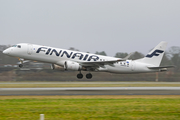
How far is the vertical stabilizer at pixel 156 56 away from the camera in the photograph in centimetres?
4338

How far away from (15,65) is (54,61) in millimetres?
38411

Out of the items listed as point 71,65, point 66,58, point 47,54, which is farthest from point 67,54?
point 47,54

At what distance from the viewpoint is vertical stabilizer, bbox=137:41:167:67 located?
142 ft

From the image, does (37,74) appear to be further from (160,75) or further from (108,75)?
(160,75)

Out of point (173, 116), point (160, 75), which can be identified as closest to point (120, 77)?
point (160, 75)

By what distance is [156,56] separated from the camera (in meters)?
44.2

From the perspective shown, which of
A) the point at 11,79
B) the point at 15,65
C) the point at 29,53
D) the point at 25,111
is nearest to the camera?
the point at 25,111

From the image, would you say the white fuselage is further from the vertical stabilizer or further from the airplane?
the vertical stabilizer

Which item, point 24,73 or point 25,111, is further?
point 24,73

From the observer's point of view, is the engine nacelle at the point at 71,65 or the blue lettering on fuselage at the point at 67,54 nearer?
the engine nacelle at the point at 71,65

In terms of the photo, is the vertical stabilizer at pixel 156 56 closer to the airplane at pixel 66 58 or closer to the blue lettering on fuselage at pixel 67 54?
the airplane at pixel 66 58

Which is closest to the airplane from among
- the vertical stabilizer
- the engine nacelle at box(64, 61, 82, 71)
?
the engine nacelle at box(64, 61, 82, 71)

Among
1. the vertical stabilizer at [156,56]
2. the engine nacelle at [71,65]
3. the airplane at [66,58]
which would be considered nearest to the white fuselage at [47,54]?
the airplane at [66,58]

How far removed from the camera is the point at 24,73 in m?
63.9
